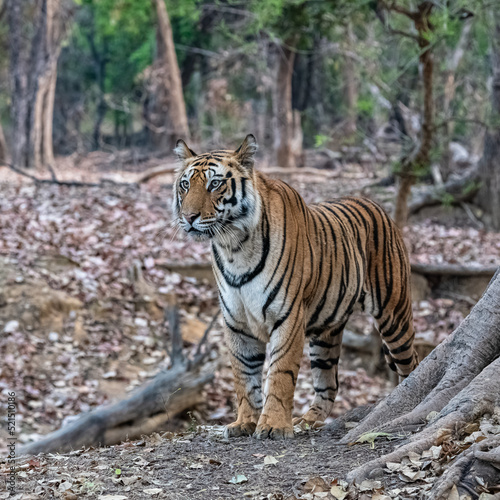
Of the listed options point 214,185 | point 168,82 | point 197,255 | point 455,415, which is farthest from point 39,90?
point 455,415

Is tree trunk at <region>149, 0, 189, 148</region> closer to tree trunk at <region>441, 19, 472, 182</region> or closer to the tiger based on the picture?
tree trunk at <region>441, 19, 472, 182</region>

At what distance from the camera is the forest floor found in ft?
23.4

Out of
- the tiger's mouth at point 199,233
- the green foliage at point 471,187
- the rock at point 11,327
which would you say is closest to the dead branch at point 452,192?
the green foliage at point 471,187

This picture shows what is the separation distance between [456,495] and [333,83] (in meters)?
22.4

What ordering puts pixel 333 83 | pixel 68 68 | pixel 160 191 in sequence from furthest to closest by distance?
pixel 68 68 < pixel 333 83 < pixel 160 191

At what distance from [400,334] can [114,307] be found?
14.7ft

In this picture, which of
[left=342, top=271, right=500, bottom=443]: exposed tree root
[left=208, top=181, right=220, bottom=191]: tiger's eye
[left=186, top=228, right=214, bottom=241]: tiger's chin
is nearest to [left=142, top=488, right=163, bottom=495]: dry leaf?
[left=342, top=271, right=500, bottom=443]: exposed tree root

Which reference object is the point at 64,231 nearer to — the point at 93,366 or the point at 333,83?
the point at 93,366

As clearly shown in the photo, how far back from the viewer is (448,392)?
380 cm

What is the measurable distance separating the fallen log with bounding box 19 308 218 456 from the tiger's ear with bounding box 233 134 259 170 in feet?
7.26

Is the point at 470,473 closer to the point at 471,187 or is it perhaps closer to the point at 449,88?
the point at 471,187

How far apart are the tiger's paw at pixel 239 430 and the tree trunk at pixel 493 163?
815 cm

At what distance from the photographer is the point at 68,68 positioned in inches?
1318

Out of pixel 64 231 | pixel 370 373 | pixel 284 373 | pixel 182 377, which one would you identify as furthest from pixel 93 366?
pixel 284 373
